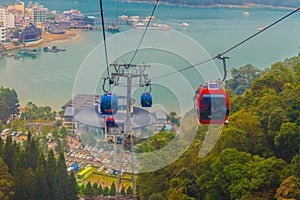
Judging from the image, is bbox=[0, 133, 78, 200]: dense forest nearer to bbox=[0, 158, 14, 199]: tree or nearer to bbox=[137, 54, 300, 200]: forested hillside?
bbox=[0, 158, 14, 199]: tree

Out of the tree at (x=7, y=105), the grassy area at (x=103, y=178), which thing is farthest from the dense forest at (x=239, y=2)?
the grassy area at (x=103, y=178)

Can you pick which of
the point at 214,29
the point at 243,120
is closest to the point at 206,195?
the point at 243,120

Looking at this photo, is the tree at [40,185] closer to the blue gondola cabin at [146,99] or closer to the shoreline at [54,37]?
the blue gondola cabin at [146,99]

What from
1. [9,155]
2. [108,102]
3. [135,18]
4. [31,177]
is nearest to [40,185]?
[31,177]

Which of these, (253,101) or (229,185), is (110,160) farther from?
(229,185)

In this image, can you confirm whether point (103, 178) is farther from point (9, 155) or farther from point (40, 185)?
point (40, 185)

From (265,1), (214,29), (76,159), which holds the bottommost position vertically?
(76,159)

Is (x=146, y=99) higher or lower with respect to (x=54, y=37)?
lower
